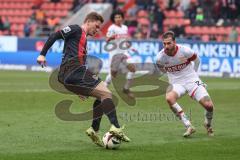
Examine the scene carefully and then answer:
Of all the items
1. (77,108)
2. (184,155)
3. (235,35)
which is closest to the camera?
(184,155)

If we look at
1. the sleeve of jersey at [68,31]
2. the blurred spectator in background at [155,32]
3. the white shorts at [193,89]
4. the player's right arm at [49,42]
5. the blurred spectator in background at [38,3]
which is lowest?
the blurred spectator in background at [155,32]

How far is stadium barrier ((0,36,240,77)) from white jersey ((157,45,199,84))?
41.1 feet

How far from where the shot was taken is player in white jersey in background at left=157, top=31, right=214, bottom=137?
1234 centimetres

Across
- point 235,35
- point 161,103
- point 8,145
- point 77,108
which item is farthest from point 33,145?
point 235,35

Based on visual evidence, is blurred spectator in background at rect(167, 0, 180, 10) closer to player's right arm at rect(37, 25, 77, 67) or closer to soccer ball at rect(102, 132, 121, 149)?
player's right arm at rect(37, 25, 77, 67)

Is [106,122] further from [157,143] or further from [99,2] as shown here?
[99,2]

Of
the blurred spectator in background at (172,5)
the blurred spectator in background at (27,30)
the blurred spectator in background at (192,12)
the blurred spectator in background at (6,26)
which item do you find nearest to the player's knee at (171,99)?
the blurred spectator in background at (192,12)

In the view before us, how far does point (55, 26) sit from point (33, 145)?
28.2 m

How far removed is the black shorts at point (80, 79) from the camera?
10.7 meters

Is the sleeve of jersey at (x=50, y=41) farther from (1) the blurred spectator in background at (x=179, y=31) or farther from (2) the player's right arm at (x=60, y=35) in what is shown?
(1) the blurred spectator in background at (x=179, y=31)

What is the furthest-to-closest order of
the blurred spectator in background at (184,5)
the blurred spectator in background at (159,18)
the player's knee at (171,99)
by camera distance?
the blurred spectator in background at (184,5), the blurred spectator in background at (159,18), the player's knee at (171,99)

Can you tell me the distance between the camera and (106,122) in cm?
1387

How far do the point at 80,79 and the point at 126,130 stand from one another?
2.30 meters

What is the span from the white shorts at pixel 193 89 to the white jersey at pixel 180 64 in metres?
0.08
